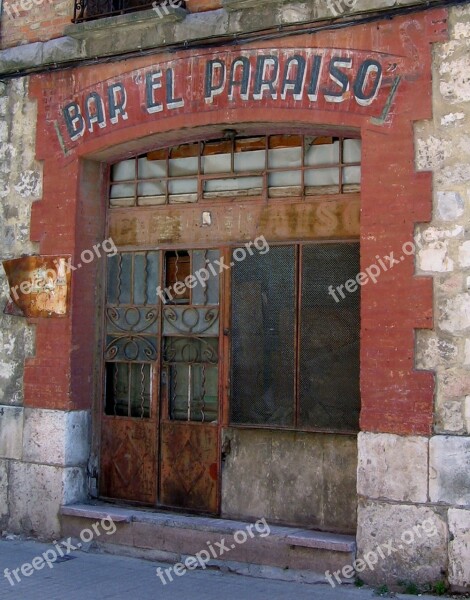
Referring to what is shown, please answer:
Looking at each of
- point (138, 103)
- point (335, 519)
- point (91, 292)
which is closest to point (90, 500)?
point (91, 292)

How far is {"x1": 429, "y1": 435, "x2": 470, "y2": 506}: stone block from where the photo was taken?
6.09 meters

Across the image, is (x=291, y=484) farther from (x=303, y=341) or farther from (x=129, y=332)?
(x=129, y=332)

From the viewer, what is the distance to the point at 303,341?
23.6ft

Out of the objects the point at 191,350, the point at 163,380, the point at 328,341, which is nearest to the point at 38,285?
the point at 163,380

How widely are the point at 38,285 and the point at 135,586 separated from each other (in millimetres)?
3082

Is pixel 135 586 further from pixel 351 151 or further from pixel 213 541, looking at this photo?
pixel 351 151

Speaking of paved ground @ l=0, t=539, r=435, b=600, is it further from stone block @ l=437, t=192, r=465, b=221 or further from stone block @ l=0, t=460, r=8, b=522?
stone block @ l=437, t=192, r=465, b=221

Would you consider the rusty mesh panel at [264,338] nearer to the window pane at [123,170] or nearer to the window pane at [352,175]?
the window pane at [352,175]

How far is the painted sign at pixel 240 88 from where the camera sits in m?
6.68

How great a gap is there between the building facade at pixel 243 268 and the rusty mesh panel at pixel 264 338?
2cm

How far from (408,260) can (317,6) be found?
7.40 feet

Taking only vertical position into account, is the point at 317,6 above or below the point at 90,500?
above

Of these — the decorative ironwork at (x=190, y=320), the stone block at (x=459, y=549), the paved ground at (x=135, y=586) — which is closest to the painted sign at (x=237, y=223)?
the decorative ironwork at (x=190, y=320)

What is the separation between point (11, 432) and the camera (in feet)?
27.1
